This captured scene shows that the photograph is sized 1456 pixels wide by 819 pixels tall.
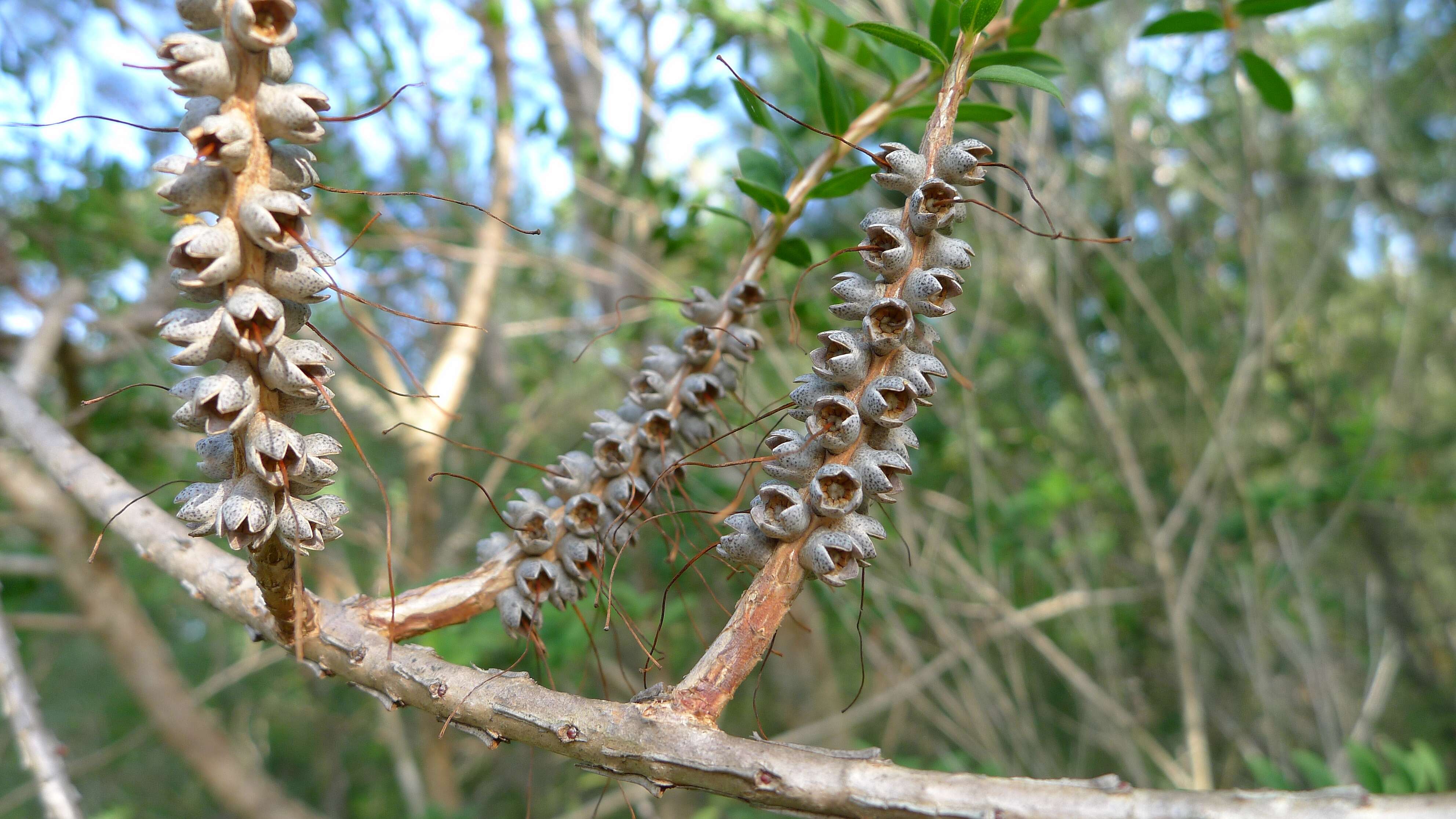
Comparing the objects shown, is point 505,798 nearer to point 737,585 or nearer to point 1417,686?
point 737,585

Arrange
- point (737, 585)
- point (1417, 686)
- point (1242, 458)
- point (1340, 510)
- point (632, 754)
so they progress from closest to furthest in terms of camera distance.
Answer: point (632, 754) < point (737, 585) < point (1340, 510) < point (1242, 458) < point (1417, 686)

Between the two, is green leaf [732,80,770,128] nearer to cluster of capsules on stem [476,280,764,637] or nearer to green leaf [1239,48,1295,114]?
cluster of capsules on stem [476,280,764,637]

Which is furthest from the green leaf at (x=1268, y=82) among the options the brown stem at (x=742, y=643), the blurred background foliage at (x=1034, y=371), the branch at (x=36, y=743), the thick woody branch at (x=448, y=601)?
the branch at (x=36, y=743)

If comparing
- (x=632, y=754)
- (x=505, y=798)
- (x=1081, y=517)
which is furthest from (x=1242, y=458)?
(x=505, y=798)

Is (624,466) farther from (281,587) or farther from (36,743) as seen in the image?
(36,743)

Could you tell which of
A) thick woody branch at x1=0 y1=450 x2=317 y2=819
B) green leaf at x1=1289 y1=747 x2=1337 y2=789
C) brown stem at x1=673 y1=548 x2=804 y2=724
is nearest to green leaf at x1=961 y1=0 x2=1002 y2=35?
brown stem at x1=673 y1=548 x2=804 y2=724

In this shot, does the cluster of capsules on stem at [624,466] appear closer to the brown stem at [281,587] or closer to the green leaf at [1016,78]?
the brown stem at [281,587]

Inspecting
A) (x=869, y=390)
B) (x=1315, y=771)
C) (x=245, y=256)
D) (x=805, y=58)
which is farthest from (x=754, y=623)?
(x=1315, y=771)

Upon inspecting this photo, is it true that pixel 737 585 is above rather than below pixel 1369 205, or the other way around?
below
